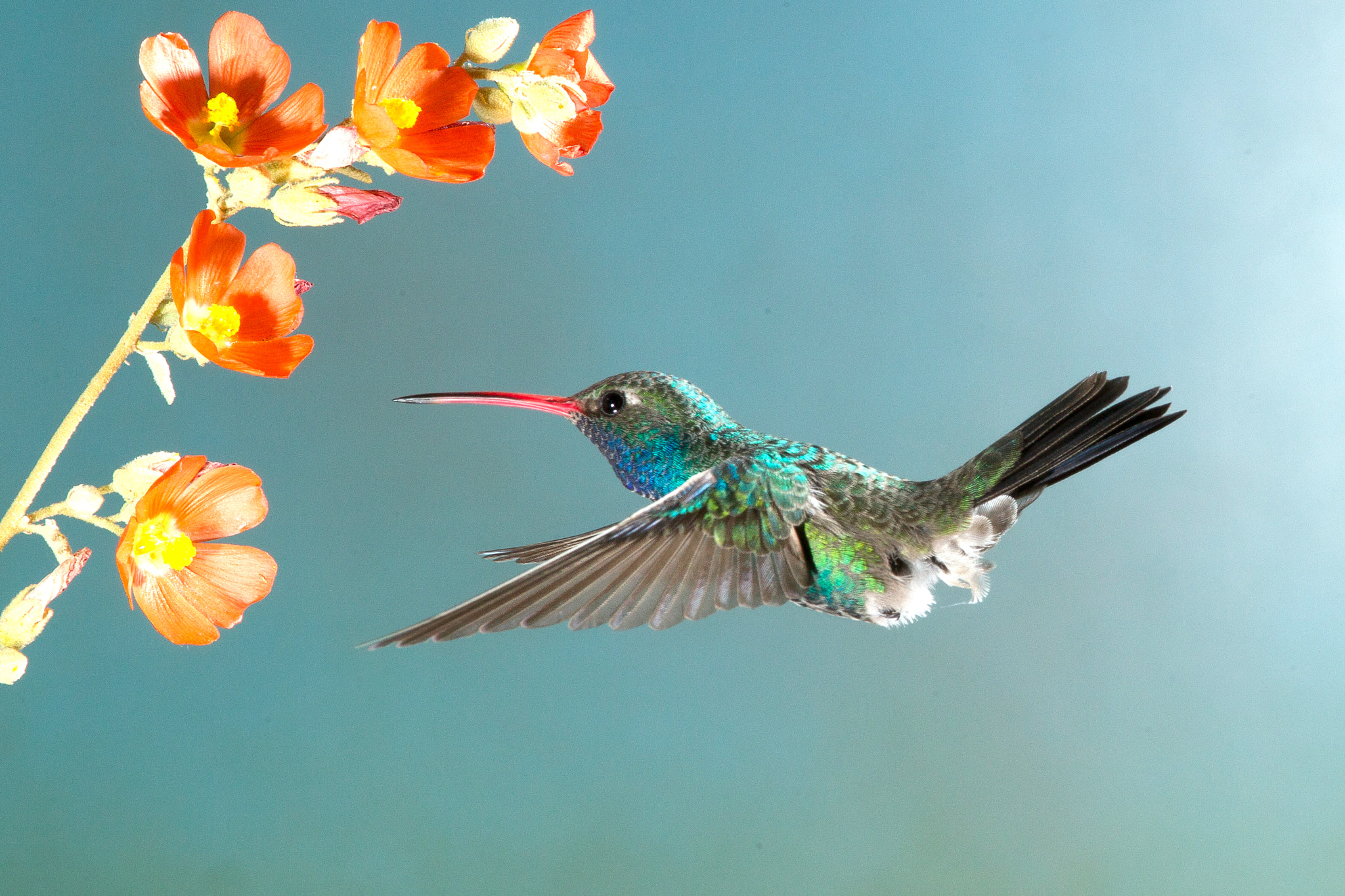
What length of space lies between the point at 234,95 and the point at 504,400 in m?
0.31

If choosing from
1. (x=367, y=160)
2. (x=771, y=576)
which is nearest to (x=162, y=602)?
(x=367, y=160)

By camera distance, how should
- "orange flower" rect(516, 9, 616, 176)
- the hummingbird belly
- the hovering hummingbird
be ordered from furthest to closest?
the hummingbird belly < the hovering hummingbird < "orange flower" rect(516, 9, 616, 176)

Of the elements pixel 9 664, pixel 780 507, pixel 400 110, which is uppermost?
pixel 400 110

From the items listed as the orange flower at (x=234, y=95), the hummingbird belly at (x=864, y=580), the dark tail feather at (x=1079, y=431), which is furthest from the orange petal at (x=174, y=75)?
the dark tail feather at (x=1079, y=431)

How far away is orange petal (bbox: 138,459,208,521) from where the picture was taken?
0.44 meters

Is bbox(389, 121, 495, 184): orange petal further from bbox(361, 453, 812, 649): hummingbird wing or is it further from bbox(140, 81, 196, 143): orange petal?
bbox(361, 453, 812, 649): hummingbird wing

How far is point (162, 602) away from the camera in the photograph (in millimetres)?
477

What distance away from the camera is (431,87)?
0.48 metres

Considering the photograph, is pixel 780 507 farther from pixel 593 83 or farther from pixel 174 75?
Result: pixel 174 75

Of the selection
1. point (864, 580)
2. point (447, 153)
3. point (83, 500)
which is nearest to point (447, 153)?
point (447, 153)

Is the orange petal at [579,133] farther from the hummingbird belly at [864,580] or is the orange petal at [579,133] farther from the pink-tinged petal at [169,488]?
the hummingbird belly at [864,580]

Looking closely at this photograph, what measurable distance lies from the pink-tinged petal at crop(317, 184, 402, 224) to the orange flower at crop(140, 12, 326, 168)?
24 mm

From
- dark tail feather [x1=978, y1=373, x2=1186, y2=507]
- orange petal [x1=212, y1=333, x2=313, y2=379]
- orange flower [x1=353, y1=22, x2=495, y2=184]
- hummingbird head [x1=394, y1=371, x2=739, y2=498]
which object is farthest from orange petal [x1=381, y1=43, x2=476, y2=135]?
dark tail feather [x1=978, y1=373, x2=1186, y2=507]

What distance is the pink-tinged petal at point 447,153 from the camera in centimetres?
45
